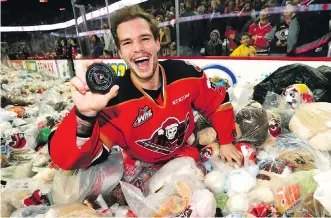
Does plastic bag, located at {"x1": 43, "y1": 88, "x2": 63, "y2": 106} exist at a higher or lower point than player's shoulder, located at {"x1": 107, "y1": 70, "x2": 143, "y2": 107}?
lower

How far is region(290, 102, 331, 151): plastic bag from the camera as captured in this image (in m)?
1.61

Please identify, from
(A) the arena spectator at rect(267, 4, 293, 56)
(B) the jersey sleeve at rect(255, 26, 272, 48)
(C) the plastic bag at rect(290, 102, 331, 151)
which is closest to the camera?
(C) the plastic bag at rect(290, 102, 331, 151)

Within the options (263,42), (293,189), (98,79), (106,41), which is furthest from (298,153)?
(106,41)

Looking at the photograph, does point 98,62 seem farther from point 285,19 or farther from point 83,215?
point 285,19

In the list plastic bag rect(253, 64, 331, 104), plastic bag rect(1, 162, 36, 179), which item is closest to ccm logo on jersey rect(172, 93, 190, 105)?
plastic bag rect(253, 64, 331, 104)

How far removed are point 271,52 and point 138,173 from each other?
285 cm

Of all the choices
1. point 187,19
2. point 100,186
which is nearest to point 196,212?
point 100,186

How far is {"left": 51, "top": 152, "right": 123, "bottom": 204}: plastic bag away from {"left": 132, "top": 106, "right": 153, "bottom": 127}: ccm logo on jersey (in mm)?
352

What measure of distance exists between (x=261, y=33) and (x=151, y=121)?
302 centimetres

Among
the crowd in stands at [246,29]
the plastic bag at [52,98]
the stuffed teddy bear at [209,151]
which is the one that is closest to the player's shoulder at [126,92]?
the stuffed teddy bear at [209,151]

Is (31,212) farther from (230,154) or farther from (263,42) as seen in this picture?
(263,42)

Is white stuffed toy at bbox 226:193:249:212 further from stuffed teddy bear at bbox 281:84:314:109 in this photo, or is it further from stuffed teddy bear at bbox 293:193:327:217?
stuffed teddy bear at bbox 281:84:314:109

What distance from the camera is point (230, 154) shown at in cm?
167

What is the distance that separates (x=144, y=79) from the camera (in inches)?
57.1
